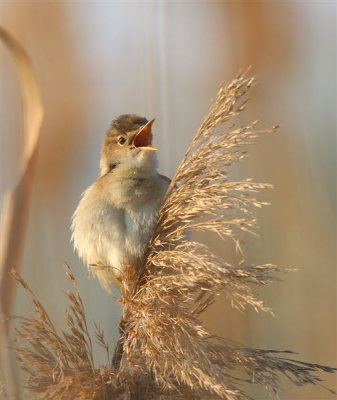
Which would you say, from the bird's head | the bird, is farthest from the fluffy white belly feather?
the bird's head

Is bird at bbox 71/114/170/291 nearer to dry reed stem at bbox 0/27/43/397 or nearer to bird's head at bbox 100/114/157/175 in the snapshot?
bird's head at bbox 100/114/157/175

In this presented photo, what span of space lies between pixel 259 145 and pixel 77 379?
165 centimetres

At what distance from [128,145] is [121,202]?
0.23 m

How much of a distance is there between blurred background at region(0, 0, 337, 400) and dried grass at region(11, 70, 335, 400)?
3.15ft

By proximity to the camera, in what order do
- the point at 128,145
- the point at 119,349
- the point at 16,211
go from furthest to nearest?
1. the point at 128,145
2. the point at 119,349
3. the point at 16,211

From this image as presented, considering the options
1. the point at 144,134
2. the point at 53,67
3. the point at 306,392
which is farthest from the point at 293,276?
the point at 53,67

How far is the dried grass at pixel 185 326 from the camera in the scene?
39.9 inches

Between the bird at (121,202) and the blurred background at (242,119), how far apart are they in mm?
225

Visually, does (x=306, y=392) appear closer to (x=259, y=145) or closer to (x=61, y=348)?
(x=259, y=145)

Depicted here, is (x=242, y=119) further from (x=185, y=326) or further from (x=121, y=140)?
(x=185, y=326)

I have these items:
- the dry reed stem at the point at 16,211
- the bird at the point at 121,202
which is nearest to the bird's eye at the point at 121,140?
the bird at the point at 121,202

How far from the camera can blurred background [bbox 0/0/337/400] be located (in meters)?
2.22

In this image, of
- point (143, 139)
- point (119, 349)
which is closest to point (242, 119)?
point (143, 139)

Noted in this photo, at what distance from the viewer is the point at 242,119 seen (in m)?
2.43
